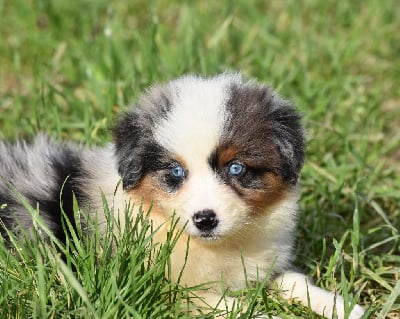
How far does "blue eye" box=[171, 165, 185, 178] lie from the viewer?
4020 mm

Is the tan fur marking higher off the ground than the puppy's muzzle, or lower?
higher

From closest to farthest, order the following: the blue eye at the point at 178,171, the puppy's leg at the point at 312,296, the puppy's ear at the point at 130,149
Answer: the blue eye at the point at 178,171 → the puppy's ear at the point at 130,149 → the puppy's leg at the point at 312,296

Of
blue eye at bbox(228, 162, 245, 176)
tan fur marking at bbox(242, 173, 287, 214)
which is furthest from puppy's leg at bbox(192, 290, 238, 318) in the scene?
blue eye at bbox(228, 162, 245, 176)

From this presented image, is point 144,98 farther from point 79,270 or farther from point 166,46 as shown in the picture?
point 166,46

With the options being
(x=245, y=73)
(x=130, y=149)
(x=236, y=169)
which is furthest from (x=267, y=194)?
(x=245, y=73)

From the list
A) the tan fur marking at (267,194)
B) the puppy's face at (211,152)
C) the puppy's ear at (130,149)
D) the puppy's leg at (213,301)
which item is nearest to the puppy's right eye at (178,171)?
the puppy's face at (211,152)

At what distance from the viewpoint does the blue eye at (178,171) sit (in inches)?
158

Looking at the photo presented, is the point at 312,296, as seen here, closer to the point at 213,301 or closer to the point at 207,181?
the point at 213,301

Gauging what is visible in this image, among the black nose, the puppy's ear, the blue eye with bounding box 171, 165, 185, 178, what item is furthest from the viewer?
the puppy's ear

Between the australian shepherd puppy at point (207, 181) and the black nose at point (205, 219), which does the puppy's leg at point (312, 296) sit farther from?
the black nose at point (205, 219)

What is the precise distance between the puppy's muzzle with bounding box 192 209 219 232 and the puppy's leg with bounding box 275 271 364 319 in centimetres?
70

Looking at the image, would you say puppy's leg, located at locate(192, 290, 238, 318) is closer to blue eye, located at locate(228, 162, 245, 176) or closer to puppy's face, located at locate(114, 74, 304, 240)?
puppy's face, located at locate(114, 74, 304, 240)

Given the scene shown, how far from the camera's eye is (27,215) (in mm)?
4461

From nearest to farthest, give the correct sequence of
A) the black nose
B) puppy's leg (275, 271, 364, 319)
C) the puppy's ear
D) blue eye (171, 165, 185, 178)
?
the black nose < blue eye (171, 165, 185, 178) < the puppy's ear < puppy's leg (275, 271, 364, 319)
